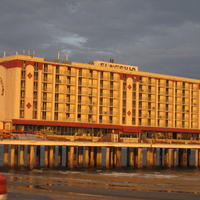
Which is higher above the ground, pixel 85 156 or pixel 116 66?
pixel 116 66

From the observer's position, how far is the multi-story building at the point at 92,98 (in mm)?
88562

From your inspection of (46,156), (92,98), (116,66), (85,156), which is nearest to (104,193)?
(46,156)

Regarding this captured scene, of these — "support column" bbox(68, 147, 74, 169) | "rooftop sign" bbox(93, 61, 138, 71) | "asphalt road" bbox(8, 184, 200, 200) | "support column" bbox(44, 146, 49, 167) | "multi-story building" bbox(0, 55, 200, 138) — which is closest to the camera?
"asphalt road" bbox(8, 184, 200, 200)

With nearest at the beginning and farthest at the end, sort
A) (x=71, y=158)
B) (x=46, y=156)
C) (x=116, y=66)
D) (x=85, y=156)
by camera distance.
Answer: (x=46, y=156), (x=71, y=158), (x=85, y=156), (x=116, y=66)

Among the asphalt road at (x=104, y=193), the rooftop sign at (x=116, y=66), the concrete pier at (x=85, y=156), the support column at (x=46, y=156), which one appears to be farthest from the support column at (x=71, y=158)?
the rooftop sign at (x=116, y=66)

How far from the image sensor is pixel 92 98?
99.0 metres

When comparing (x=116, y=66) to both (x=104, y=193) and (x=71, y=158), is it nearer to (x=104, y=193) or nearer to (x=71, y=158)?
(x=71, y=158)

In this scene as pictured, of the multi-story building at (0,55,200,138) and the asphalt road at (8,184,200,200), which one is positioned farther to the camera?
the multi-story building at (0,55,200,138)

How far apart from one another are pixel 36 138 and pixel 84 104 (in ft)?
79.1

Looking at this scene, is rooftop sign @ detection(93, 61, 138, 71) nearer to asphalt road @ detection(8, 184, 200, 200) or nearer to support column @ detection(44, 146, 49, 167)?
support column @ detection(44, 146, 49, 167)

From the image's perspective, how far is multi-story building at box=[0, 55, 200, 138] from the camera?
88.6m

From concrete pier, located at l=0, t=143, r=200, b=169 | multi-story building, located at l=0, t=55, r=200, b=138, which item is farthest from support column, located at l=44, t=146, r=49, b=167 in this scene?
multi-story building, located at l=0, t=55, r=200, b=138

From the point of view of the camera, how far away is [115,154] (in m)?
91.2

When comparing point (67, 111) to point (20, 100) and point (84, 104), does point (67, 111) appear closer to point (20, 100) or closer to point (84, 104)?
point (84, 104)
